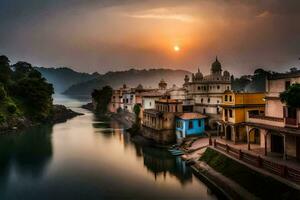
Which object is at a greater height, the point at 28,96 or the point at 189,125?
the point at 28,96

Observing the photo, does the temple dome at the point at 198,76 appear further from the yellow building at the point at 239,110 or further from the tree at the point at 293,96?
the tree at the point at 293,96

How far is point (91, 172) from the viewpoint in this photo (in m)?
38.7

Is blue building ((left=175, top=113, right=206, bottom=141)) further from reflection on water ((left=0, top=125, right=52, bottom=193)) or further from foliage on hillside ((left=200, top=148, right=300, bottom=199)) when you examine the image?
reflection on water ((left=0, top=125, right=52, bottom=193))

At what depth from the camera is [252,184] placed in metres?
25.8

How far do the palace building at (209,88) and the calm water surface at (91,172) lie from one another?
1359 cm

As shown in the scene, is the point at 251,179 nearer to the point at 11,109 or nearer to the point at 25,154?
the point at 25,154

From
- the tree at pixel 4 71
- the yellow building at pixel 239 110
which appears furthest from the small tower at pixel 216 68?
the tree at pixel 4 71

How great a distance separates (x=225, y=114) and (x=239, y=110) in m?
2.64

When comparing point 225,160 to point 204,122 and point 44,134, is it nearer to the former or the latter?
point 204,122

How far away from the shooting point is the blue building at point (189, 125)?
5050cm

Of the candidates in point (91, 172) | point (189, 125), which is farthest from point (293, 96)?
point (189, 125)

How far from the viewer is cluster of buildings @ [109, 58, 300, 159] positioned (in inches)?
1171

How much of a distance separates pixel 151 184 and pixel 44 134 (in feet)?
147

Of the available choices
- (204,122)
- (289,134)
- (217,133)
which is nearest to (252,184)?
(289,134)
